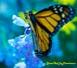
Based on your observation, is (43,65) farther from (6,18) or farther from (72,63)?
(6,18)

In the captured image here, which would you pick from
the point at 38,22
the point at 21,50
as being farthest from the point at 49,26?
the point at 21,50

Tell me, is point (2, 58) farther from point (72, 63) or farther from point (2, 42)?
point (72, 63)

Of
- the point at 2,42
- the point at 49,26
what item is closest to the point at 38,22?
the point at 49,26

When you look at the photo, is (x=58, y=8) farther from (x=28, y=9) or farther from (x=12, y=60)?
(x=12, y=60)

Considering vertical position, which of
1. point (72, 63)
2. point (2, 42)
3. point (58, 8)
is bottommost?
point (72, 63)

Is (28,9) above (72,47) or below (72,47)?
above

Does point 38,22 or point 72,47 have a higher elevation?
point 38,22
